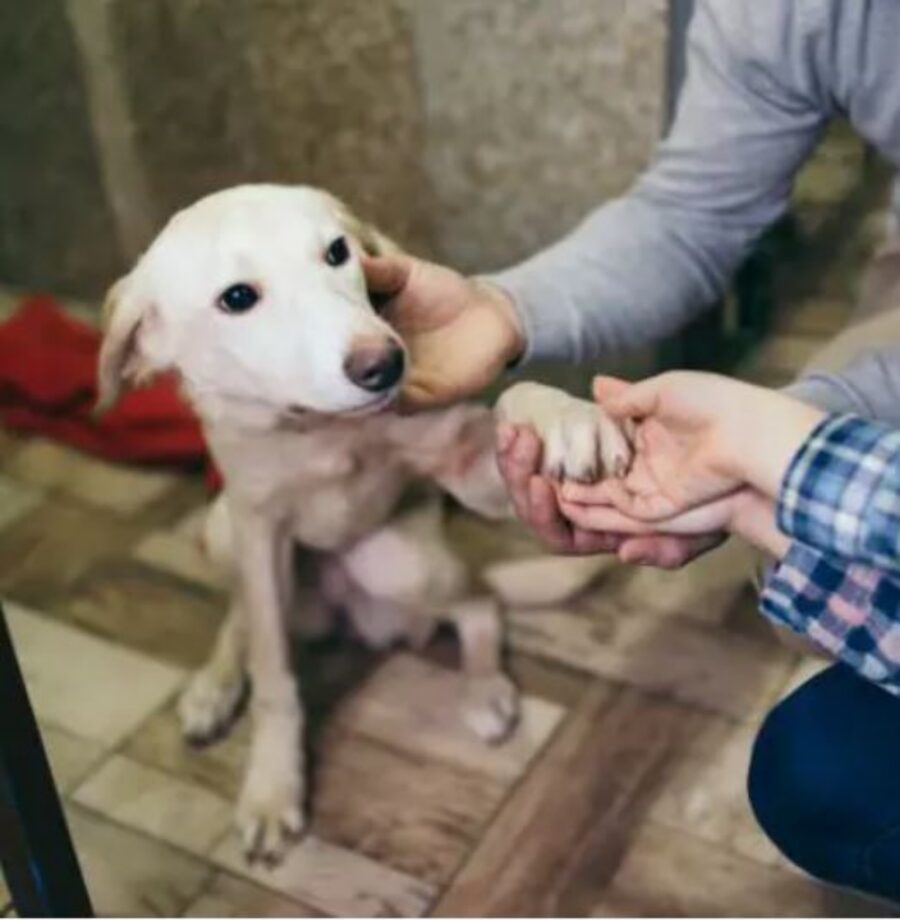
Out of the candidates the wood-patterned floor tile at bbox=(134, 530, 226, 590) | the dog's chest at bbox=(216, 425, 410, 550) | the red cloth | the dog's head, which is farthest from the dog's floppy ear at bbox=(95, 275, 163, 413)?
the red cloth

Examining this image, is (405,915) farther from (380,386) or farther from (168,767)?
(380,386)

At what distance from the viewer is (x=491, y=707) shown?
1.41 meters

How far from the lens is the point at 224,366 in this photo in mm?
1101

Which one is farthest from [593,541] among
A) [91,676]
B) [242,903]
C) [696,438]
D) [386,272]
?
[91,676]

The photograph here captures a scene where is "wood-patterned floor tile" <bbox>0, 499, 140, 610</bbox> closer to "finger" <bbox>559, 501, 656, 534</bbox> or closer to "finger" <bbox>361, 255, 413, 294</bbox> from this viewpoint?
"finger" <bbox>361, 255, 413, 294</bbox>

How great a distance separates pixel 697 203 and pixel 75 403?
956 mm

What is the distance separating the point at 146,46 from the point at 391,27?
0.35 m

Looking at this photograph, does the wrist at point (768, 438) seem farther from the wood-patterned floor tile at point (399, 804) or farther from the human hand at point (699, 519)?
the wood-patterned floor tile at point (399, 804)

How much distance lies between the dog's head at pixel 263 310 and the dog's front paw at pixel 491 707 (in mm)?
420

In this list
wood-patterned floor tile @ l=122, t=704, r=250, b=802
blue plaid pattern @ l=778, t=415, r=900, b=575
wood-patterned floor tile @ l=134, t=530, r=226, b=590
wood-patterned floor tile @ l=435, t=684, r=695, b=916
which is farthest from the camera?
wood-patterned floor tile @ l=134, t=530, r=226, b=590

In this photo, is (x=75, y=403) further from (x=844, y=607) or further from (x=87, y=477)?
(x=844, y=607)

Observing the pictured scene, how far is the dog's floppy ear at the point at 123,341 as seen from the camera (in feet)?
3.64

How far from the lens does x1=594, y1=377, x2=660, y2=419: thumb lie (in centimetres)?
96

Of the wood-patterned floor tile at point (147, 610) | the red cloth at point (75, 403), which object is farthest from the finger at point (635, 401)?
the red cloth at point (75, 403)
